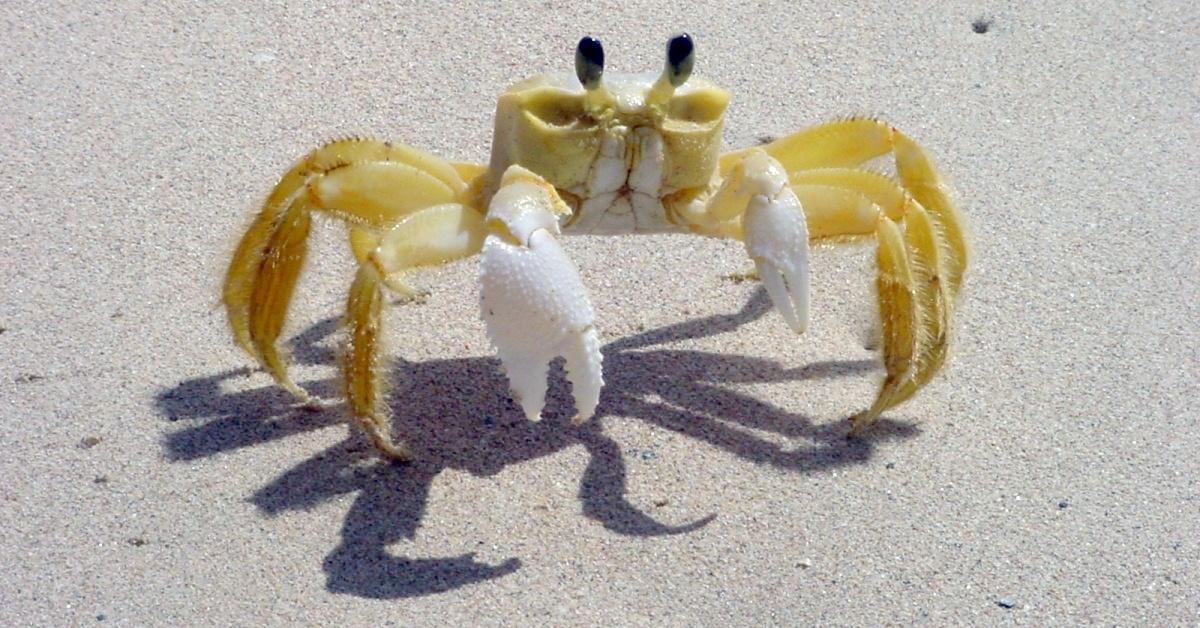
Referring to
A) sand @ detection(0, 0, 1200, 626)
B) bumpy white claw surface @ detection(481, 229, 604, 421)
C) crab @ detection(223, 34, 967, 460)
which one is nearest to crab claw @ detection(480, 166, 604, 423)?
bumpy white claw surface @ detection(481, 229, 604, 421)

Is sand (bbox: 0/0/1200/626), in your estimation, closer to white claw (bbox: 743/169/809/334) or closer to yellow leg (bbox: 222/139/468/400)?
yellow leg (bbox: 222/139/468/400)

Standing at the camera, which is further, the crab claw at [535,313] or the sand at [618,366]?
the sand at [618,366]

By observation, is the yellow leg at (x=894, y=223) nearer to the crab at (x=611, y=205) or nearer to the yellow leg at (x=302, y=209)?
the crab at (x=611, y=205)

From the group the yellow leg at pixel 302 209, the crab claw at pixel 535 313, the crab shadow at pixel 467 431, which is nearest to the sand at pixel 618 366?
the crab shadow at pixel 467 431

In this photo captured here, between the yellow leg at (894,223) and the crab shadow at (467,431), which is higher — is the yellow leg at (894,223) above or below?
above

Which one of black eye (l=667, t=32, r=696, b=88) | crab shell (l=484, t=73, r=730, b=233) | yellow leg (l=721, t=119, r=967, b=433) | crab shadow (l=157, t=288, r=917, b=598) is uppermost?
black eye (l=667, t=32, r=696, b=88)

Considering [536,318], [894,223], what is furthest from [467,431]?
[894,223]

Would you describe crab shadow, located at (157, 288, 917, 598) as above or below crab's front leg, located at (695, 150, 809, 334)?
below

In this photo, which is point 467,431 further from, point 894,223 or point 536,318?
point 894,223
